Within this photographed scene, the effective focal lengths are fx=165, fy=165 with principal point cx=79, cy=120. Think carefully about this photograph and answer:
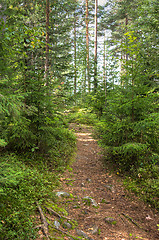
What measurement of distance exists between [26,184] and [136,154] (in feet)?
13.0

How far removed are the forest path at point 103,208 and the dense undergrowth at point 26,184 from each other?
22.6 inches

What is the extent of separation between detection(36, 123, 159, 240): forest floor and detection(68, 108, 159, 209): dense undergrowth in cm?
32

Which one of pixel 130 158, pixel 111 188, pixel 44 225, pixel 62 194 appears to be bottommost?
pixel 111 188

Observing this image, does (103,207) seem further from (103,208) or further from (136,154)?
(136,154)

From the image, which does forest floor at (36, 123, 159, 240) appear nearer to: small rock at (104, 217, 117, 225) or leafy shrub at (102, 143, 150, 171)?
small rock at (104, 217, 117, 225)

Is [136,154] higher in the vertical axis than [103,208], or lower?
higher

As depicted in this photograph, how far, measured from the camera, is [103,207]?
4711 mm

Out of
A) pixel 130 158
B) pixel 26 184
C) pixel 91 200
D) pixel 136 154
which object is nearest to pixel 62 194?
pixel 91 200

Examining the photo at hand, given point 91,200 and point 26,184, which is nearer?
point 26,184

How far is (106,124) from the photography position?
6.42 meters

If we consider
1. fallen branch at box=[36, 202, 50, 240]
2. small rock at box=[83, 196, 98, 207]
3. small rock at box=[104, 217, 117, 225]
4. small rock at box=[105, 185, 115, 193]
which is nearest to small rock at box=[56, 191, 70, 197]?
small rock at box=[83, 196, 98, 207]

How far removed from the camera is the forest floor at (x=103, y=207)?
147 inches

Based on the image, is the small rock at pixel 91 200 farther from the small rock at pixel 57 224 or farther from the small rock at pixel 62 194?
the small rock at pixel 57 224

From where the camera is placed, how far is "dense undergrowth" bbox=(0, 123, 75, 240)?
111 inches
